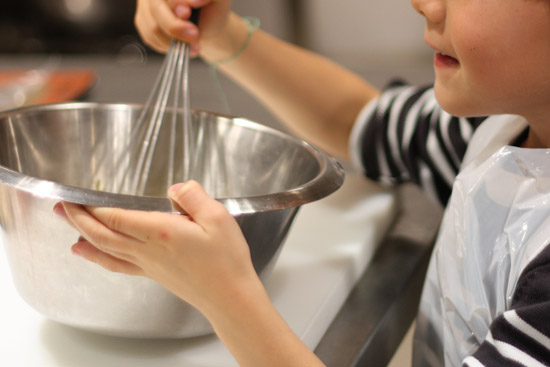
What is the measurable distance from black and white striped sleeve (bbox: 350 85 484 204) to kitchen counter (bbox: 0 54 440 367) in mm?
32

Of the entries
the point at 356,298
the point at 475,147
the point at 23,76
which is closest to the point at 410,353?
the point at 356,298

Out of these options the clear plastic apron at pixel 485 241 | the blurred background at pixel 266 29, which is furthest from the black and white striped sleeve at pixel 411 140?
the blurred background at pixel 266 29

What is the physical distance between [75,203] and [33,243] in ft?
0.22

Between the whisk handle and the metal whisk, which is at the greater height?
the whisk handle

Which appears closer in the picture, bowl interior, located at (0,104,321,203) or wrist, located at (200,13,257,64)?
bowl interior, located at (0,104,321,203)

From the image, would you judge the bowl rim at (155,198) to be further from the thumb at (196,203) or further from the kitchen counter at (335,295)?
the kitchen counter at (335,295)

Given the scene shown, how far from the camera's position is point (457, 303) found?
0.50 m

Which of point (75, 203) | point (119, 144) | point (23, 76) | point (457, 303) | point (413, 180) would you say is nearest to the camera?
point (75, 203)

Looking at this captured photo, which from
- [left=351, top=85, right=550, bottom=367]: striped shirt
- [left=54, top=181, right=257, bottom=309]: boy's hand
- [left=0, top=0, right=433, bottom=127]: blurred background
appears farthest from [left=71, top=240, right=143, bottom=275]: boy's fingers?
[left=0, top=0, right=433, bottom=127]: blurred background

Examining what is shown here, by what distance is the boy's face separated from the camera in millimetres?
401

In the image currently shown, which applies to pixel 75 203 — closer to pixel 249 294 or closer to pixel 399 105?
pixel 249 294

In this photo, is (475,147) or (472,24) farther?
(475,147)

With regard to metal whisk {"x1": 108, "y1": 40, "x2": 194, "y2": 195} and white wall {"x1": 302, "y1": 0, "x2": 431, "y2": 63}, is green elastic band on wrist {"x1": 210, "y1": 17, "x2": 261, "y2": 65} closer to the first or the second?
metal whisk {"x1": 108, "y1": 40, "x2": 194, "y2": 195}

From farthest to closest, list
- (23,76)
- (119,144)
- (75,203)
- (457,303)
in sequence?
1. (23,76)
2. (119,144)
3. (457,303)
4. (75,203)
